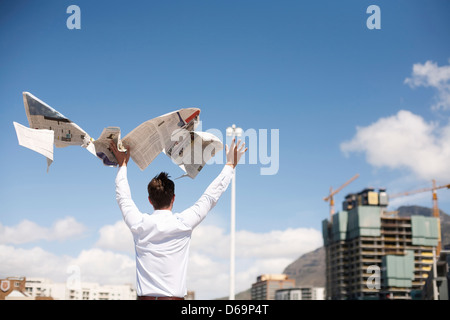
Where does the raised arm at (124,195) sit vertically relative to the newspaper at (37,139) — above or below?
below

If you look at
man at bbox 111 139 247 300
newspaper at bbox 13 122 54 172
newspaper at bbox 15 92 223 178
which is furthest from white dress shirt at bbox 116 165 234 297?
newspaper at bbox 13 122 54 172

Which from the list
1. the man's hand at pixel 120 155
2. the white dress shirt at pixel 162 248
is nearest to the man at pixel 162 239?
the white dress shirt at pixel 162 248

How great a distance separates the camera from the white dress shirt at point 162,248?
368cm

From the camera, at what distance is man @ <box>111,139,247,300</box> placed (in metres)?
3.68

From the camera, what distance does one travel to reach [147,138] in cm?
443

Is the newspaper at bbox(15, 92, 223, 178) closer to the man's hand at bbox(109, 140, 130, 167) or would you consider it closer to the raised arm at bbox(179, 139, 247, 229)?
the man's hand at bbox(109, 140, 130, 167)

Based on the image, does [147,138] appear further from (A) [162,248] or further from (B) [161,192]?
(A) [162,248]

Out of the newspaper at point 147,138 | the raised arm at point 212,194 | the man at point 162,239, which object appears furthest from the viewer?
the newspaper at point 147,138

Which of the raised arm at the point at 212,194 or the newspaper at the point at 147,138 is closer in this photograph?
the raised arm at the point at 212,194

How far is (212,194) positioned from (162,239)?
59 centimetres

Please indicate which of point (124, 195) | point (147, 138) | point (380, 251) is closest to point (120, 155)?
point (147, 138)

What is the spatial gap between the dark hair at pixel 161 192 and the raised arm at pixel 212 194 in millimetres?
173

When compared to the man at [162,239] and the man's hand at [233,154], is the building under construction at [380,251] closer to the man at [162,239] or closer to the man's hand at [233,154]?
the man's hand at [233,154]
